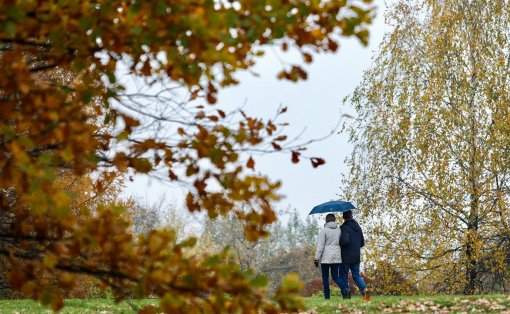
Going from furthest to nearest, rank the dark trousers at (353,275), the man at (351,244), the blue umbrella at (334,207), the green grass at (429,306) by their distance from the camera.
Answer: the blue umbrella at (334,207) < the dark trousers at (353,275) < the man at (351,244) < the green grass at (429,306)

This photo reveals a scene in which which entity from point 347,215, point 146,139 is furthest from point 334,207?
point 146,139

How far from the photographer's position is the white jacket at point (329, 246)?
1404cm

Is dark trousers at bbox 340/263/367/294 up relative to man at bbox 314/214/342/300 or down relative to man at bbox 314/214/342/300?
down

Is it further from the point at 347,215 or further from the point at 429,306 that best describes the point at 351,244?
the point at 429,306

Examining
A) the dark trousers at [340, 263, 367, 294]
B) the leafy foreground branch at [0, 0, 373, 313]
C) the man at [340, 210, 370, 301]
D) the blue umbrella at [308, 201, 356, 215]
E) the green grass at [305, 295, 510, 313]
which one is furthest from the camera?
the blue umbrella at [308, 201, 356, 215]

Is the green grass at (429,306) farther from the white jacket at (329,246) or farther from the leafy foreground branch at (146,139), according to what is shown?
the leafy foreground branch at (146,139)

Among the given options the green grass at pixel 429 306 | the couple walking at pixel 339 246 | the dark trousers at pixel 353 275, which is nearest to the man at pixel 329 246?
the couple walking at pixel 339 246

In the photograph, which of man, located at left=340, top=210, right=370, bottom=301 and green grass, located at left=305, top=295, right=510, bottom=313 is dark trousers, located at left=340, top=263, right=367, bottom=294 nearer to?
man, located at left=340, top=210, right=370, bottom=301

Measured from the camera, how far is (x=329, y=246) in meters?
14.1

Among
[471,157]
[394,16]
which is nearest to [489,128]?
[471,157]

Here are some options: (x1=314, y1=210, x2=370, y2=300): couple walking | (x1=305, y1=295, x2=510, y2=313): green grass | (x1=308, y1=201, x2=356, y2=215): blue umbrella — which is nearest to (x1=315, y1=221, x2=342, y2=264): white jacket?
(x1=314, y1=210, x2=370, y2=300): couple walking

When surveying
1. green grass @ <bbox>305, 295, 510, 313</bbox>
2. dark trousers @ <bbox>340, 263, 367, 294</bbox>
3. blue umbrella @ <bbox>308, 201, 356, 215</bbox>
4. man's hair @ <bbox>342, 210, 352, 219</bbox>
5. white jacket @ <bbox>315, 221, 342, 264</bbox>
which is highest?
blue umbrella @ <bbox>308, 201, 356, 215</bbox>

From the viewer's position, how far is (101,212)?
10.4 ft

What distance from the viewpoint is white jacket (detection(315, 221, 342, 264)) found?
1404 cm
